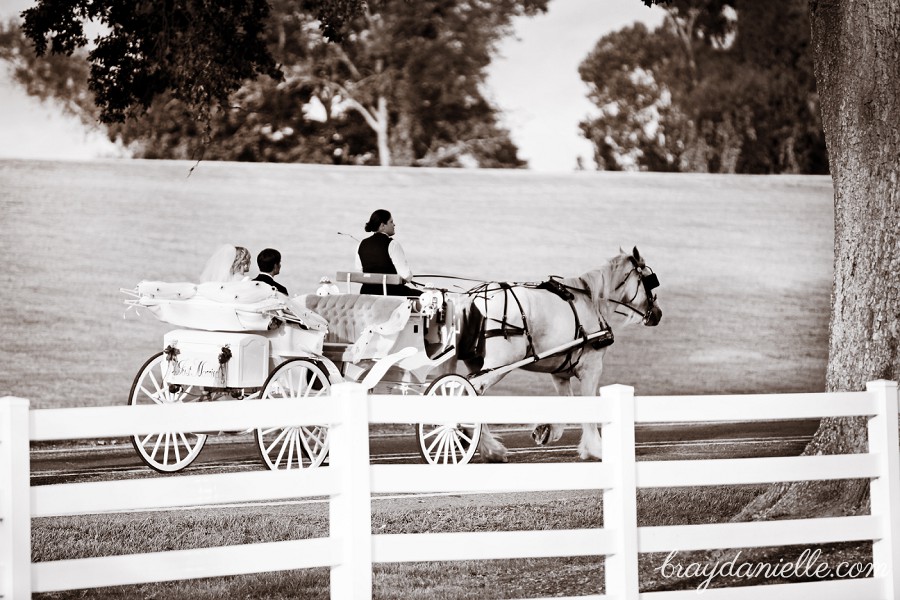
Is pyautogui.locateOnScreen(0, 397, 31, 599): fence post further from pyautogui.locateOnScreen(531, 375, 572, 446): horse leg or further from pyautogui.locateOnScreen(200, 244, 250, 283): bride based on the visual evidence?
pyautogui.locateOnScreen(531, 375, 572, 446): horse leg

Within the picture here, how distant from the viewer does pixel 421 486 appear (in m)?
4.79

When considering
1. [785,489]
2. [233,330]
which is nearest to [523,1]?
[233,330]

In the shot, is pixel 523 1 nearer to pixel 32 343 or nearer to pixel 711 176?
pixel 711 176

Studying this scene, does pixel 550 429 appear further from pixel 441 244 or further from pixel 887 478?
pixel 441 244

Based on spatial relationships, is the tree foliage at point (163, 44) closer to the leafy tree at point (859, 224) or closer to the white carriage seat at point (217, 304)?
the white carriage seat at point (217, 304)

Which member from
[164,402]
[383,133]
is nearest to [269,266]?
[164,402]

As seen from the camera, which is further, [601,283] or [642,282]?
[642,282]

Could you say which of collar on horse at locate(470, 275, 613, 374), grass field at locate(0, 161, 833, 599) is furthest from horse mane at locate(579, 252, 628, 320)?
grass field at locate(0, 161, 833, 599)

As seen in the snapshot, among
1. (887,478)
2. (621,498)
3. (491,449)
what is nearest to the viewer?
(621,498)

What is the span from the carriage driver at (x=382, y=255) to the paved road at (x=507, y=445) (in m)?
1.70

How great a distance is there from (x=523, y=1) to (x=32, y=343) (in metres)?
9.31

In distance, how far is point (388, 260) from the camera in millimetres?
9992

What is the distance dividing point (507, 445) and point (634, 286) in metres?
2.29

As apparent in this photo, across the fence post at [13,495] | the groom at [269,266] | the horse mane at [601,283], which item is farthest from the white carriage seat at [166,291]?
the fence post at [13,495]
